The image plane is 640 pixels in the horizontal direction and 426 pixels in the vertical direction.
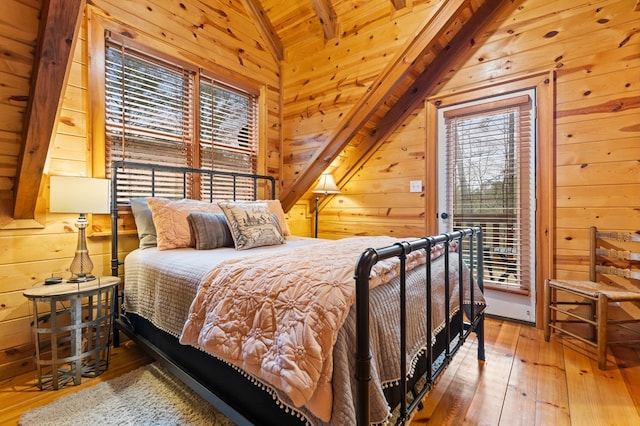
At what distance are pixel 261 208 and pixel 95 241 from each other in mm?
1227

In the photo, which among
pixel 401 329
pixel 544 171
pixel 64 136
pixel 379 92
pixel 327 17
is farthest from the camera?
pixel 327 17

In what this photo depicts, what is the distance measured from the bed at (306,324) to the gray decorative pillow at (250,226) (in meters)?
0.21

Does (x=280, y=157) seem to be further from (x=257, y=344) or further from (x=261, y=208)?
(x=257, y=344)

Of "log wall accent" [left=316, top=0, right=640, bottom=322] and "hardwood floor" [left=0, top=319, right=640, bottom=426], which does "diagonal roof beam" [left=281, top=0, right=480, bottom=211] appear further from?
"hardwood floor" [left=0, top=319, right=640, bottom=426]

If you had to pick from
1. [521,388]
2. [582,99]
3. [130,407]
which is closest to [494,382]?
[521,388]

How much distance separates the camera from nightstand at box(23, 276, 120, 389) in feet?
5.56

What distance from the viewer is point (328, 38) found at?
3.11 m

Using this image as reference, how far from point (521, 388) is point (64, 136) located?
3276 millimetres

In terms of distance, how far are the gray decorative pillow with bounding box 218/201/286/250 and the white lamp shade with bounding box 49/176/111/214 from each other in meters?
0.74

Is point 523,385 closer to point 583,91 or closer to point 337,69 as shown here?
point 583,91

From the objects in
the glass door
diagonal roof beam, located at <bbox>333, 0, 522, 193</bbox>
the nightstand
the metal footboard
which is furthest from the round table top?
the glass door

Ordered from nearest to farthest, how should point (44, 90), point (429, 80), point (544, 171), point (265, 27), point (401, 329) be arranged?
point (401, 329) → point (44, 90) → point (544, 171) → point (429, 80) → point (265, 27)

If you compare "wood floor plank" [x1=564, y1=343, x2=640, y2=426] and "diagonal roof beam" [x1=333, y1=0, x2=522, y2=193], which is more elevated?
"diagonal roof beam" [x1=333, y1=0, x2=522, y2=193]

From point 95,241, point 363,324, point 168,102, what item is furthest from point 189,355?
point 168,102
